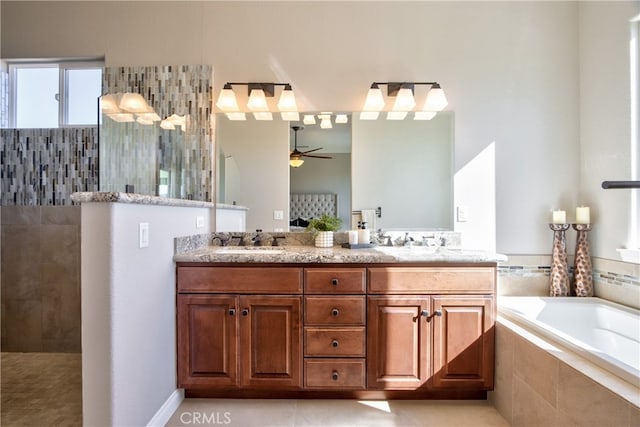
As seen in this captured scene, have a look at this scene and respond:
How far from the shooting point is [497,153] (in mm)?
2422

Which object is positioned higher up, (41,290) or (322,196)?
(322,196)

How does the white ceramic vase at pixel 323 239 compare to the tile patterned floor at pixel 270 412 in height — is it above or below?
above

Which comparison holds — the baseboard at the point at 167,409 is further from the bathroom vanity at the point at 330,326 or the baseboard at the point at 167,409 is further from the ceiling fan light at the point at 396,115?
the ceiling fan light at the point at 396,115

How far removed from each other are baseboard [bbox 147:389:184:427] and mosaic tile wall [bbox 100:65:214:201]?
132 cm

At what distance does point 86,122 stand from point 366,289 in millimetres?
2684

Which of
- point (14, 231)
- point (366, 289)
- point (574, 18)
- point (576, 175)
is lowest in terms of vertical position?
point (366, 289)

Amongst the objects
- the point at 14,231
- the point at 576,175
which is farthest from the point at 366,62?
the point at 14,231

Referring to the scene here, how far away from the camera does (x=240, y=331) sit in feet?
6.07

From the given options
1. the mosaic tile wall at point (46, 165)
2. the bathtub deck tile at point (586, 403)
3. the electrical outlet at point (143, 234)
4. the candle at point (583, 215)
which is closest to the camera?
the bathtub deck tile at point (586, 403)

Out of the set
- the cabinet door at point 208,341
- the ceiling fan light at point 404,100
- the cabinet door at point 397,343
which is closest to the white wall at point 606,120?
the ceiling fan light at point 404,100

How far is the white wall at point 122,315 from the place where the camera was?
1.28m

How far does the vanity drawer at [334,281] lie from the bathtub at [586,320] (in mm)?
893

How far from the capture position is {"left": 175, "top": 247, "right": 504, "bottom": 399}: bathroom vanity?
1.85 metres

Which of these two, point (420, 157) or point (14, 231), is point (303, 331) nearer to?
point (420, 157)
